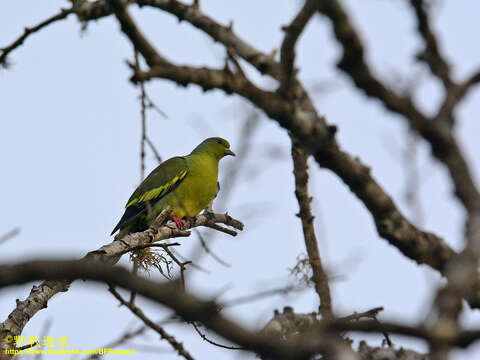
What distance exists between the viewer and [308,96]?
2.56 meters

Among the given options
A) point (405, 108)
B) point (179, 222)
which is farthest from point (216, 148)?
point (405, 108)

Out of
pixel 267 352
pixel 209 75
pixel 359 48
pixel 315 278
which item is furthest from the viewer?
pixel 315 278

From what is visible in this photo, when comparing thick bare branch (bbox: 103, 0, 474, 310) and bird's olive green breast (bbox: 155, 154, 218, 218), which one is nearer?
thick bare branch (bbox: 103, 0, 474, 310)

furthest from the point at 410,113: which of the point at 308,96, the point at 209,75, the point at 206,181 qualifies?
the point at 206,181

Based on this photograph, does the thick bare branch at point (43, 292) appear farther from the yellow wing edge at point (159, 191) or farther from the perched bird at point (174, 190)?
the yellow wing edge at point (159, 191)

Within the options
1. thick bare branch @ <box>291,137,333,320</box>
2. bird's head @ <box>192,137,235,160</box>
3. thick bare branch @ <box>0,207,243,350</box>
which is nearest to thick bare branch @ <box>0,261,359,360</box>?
thick bare branch @ <box>291,137,333,320</box>

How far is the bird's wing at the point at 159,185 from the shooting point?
7.59 metres

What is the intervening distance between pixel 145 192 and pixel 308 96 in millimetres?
5652

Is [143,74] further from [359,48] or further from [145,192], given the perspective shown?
[145,192]

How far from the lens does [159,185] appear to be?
315 inches

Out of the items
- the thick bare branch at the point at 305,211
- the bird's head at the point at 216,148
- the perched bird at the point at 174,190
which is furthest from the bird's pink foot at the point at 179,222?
the thick bare branch at the point at 305,211

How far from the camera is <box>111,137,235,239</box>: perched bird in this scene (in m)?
7.52

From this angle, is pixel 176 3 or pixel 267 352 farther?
pixel 176 3

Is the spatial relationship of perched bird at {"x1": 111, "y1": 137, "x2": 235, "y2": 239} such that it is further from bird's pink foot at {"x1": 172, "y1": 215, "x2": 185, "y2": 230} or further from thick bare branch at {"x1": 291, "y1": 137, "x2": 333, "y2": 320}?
thick bare branch at {"x1": 291, "y1": 137, "x2": 333, "y2": 320}
